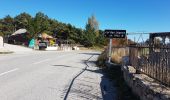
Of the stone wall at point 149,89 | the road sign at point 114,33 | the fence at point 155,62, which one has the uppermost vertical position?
the road sign at point 114,33

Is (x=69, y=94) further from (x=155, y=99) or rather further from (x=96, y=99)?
(x=155, y=99)

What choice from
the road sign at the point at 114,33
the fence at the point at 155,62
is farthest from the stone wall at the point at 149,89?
the road sign at the point at 114,33

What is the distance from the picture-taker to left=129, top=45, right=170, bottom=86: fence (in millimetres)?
8008

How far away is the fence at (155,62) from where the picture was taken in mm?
8008

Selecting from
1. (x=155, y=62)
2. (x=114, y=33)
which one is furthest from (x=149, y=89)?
(x=114, y=33)

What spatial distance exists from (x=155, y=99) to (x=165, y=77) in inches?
47.1

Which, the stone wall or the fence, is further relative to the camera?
the fence

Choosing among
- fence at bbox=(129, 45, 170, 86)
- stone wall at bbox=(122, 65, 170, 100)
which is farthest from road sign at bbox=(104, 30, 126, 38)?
stone wall at bbox=(122, 65, 170, 100)

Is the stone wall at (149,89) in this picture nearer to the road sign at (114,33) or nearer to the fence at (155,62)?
the fence at (155,62)

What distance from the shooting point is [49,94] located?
32.4 feet

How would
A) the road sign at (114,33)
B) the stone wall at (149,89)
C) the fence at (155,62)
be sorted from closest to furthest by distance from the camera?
the stone wall at (149,89) < the fence at (155,62) < the road sign at (114,33)

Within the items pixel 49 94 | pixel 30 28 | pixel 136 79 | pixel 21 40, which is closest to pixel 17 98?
pixel 49 94

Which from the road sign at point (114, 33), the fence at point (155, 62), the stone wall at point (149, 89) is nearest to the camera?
the stone wall at point (149, 89)

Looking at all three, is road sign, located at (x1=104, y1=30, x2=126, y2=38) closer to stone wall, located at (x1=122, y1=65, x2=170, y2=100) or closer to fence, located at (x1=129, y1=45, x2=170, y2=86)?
fence, located at (x1=129, y1=45, x2=170, y2=86)
